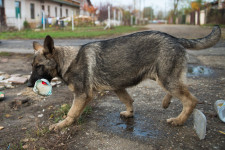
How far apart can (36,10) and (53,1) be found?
540 centimetres

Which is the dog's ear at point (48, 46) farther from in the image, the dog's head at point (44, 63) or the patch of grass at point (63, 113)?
the patch of grass at point (63, 113)

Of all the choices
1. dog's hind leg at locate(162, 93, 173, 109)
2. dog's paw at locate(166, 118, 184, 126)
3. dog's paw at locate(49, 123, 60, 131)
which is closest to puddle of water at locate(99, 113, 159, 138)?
dog's paw at locate(166, 118, 184, 126)

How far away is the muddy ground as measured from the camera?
3.12 meters

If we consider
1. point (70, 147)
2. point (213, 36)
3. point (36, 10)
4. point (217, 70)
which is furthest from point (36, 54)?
point (36, 10)

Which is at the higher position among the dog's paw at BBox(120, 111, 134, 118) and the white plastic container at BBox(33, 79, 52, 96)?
the white plastic container at BBox(33, 79, 52, 96)

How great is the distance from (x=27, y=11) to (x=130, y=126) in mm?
30012

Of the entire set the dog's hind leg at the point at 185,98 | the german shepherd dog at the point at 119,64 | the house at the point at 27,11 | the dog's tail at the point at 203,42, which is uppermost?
the house at the point at 27,11

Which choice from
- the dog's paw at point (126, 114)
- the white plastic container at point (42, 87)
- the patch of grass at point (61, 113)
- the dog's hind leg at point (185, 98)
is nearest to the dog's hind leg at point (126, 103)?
the dog's paw at point (126, 114)

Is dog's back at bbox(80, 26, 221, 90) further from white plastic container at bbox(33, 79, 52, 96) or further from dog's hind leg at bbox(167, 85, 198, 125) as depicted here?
white plastic container at bbox(33, 79, 52, 96)

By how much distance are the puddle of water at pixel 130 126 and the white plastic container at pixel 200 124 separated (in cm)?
61

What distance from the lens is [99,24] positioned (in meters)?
35.6

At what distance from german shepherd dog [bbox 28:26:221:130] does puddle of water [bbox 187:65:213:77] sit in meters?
3.03

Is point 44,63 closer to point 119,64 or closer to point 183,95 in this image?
point 119,64

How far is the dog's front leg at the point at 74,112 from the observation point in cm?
362
